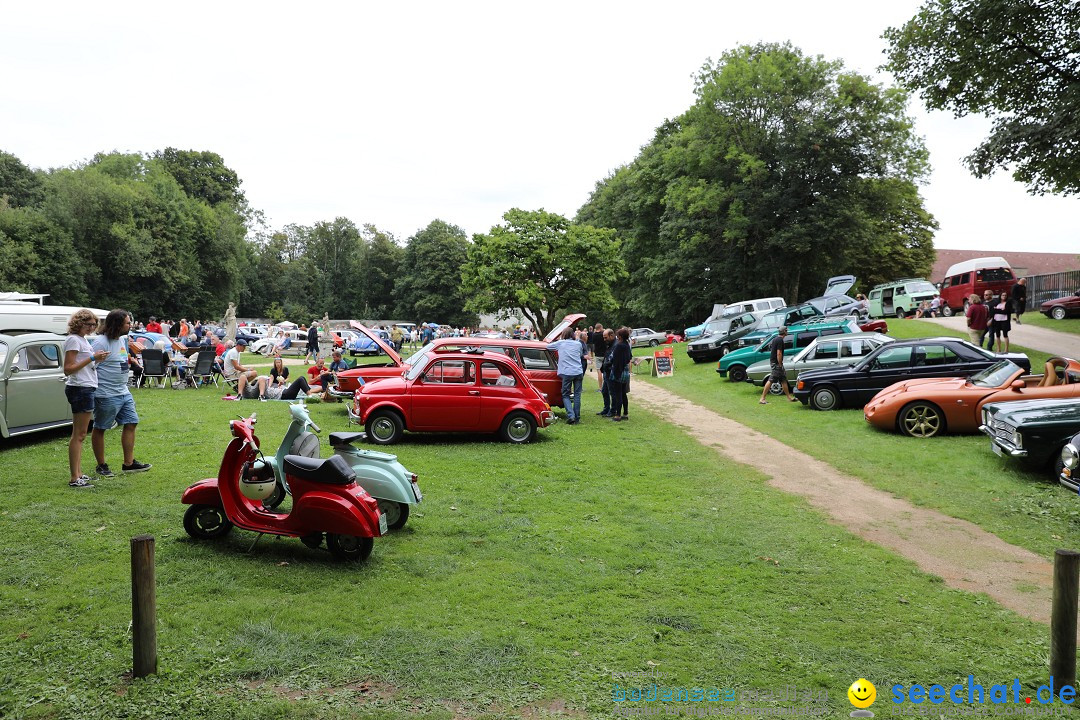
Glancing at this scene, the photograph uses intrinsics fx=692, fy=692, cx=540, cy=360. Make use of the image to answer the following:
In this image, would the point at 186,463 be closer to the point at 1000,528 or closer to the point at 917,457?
the point at 1000,528

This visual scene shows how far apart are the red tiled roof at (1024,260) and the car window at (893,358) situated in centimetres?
6633

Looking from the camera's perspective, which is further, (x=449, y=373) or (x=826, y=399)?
(x=826, y=399)

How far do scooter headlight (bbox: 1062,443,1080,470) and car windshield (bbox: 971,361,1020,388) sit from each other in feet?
15.6

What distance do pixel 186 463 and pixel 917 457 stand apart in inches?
423

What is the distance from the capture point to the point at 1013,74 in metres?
20.2

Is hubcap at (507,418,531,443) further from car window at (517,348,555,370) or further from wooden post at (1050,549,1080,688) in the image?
wooden post at (1050,549,1080,688)

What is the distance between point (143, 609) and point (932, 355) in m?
15.1

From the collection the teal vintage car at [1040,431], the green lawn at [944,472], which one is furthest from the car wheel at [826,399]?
the teal vintage car at [1040,431]

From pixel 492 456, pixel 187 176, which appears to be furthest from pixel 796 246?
pixel 187 176

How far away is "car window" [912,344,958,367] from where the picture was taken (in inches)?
572

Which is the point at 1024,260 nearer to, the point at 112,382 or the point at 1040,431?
the point at 1040,431

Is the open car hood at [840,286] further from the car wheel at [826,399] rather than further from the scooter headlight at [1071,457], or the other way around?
the scooter headlight at [1071,457]

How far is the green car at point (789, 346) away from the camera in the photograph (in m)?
21.8

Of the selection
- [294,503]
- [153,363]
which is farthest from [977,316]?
[153,363]
